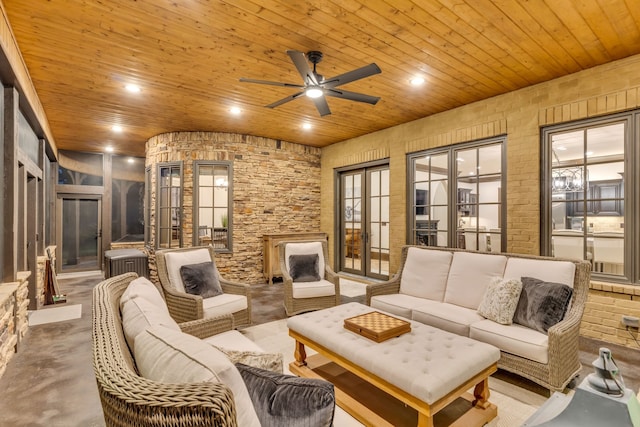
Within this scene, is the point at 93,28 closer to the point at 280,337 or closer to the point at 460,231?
the point at 280,337

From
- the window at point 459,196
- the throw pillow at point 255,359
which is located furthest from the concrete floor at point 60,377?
the window at point 459,196

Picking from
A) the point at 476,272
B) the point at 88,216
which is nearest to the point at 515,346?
the point at 476,272

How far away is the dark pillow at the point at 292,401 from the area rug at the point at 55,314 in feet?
14.6

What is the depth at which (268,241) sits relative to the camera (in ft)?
21.9

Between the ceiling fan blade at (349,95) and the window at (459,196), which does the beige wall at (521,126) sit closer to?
the window at (459,196)

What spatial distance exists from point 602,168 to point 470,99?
1.81 meters

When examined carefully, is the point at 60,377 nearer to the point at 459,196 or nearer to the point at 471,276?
the point at 471,276

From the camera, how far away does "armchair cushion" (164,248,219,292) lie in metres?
3.60

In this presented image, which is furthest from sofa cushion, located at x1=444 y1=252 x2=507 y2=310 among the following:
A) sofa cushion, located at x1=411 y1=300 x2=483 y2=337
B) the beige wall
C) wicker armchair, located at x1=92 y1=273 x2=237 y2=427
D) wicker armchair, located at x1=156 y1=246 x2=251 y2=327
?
wicker armchair, located at x1=92 y1=273 x2=237 y2=427

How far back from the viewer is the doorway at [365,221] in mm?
6387

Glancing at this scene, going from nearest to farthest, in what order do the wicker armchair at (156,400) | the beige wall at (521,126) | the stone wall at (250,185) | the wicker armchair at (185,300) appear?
the wicker armchair at (156,400) < the wicker armchair at (185,300) < the beige wall at (521,126) < the stone wall at (250,185)

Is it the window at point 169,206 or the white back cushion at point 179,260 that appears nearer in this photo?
the white back cushion at point 179,260

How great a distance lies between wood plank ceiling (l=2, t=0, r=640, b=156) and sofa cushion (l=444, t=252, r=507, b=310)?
2.13m

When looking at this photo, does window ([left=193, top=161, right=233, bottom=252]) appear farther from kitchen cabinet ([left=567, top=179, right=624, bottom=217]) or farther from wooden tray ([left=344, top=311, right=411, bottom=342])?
kitchen cabinet ([left=567, top=179, right=624, bottom=217])
